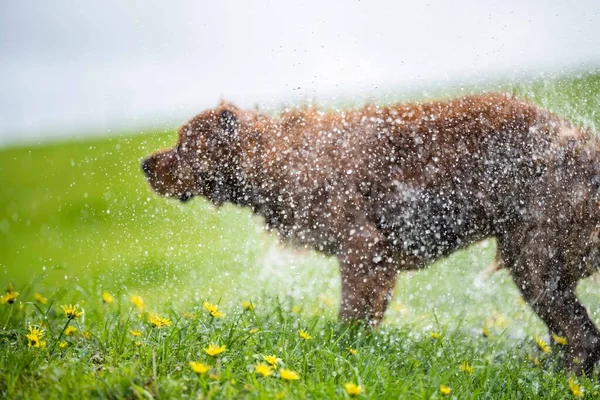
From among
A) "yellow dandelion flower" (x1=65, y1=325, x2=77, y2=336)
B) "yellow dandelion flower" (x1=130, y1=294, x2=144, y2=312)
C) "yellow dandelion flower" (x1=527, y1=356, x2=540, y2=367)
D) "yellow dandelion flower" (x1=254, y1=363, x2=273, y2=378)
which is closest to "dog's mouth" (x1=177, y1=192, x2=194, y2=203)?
"yellow dandelion flower" (x1=130, y1=294, x2=144, y2=312)

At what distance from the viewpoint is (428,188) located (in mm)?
4070

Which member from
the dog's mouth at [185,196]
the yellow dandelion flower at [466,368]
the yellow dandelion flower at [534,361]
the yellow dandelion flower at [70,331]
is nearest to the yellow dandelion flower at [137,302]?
the yellow dandelion flower at [70,331]

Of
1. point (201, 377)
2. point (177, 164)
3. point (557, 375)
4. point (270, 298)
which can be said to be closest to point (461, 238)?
point (557, 375)

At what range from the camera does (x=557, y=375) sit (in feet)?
11.7

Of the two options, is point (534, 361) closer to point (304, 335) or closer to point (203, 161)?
point (304, 335)

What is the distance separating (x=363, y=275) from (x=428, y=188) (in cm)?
72

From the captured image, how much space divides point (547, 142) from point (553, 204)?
0.39m

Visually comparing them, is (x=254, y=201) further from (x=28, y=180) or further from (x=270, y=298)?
(x=28, y=180)

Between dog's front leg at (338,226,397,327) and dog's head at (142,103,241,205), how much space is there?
0.95 meters

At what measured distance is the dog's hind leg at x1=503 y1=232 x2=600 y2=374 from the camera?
4000mm

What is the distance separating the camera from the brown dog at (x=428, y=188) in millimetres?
3900

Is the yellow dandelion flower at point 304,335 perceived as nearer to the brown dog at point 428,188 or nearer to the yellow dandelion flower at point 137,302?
the brown dog at point 428,188

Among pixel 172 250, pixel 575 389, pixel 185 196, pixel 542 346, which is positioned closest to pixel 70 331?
pixel 185 196

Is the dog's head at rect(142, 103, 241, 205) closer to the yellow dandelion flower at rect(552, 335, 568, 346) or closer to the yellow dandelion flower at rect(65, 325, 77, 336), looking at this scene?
the yellow dandelion flower at rect(65, 325, 77, 336)
